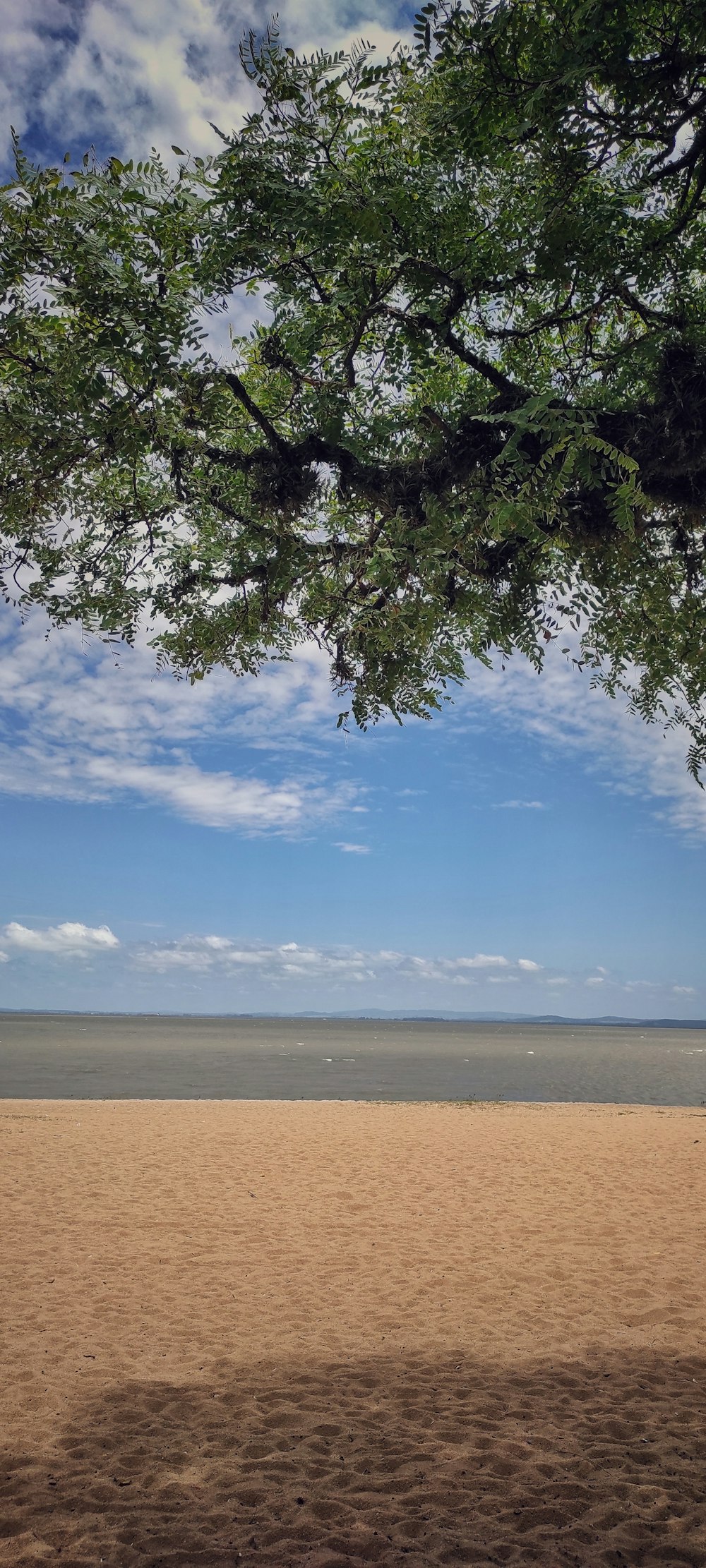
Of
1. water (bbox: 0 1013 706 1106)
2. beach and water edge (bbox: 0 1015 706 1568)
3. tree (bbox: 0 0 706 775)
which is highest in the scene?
tree (bbox: 0 0 706 775)

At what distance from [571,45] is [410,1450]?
764 cm

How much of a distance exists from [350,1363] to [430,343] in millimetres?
7677

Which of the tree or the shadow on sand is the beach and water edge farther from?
the tree

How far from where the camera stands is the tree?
433cm

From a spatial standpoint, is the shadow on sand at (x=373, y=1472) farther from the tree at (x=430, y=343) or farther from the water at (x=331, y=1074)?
the water at (x=331, y=1074)

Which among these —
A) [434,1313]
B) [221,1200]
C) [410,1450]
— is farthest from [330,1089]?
[410,1450]

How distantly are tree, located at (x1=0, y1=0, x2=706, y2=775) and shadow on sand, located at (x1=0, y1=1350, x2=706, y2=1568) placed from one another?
4770 mm

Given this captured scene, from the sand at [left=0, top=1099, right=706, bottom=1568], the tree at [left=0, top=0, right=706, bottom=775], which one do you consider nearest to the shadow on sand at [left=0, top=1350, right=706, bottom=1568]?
the sand at [left=0, top=1099, right=706, bottom=1568]

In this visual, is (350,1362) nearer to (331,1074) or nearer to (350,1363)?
(350,1363)

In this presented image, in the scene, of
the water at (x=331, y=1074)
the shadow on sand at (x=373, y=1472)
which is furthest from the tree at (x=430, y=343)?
the water at (x=331, y=1074)

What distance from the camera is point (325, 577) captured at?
290 inches

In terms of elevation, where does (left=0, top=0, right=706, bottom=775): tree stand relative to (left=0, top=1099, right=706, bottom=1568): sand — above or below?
above

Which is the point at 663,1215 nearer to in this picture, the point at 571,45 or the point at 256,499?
the point at 256,499

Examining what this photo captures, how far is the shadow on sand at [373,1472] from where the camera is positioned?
457 centimetres
